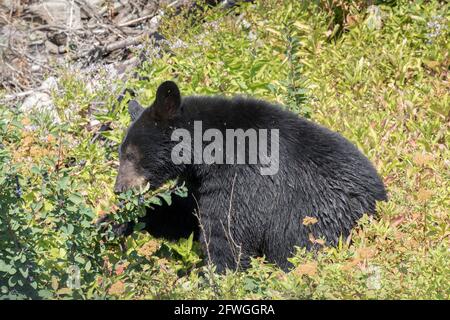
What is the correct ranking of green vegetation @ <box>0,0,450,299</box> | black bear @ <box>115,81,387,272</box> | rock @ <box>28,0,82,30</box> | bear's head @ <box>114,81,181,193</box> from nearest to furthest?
green vegetation @ <box>0,0,450,299</box>, black bear @ <box>115,81,387,272</box>, bear's head @ <box>114,81,181,193</box>, rock @ <box>28,0,82,30</box>

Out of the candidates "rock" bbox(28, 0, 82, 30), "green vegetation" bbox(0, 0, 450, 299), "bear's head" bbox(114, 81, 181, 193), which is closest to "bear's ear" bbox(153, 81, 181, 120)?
"bear's head" bbox(114, 81, 181, 193)

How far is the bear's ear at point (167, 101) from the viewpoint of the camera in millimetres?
5898

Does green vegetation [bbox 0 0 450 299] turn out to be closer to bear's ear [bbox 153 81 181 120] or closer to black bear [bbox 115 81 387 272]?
black bear [bbox 115 81 387 272]

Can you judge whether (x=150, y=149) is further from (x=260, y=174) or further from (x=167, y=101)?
(x=260, y=174)

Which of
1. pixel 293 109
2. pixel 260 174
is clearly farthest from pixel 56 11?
pixel 260 174

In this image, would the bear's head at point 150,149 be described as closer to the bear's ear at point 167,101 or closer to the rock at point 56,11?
the bear's ear at point 167,101

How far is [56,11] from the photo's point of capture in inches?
476

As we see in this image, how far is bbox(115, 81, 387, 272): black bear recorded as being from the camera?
5.85 metres

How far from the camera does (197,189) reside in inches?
238

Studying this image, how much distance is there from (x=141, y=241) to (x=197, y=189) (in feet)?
1.89
